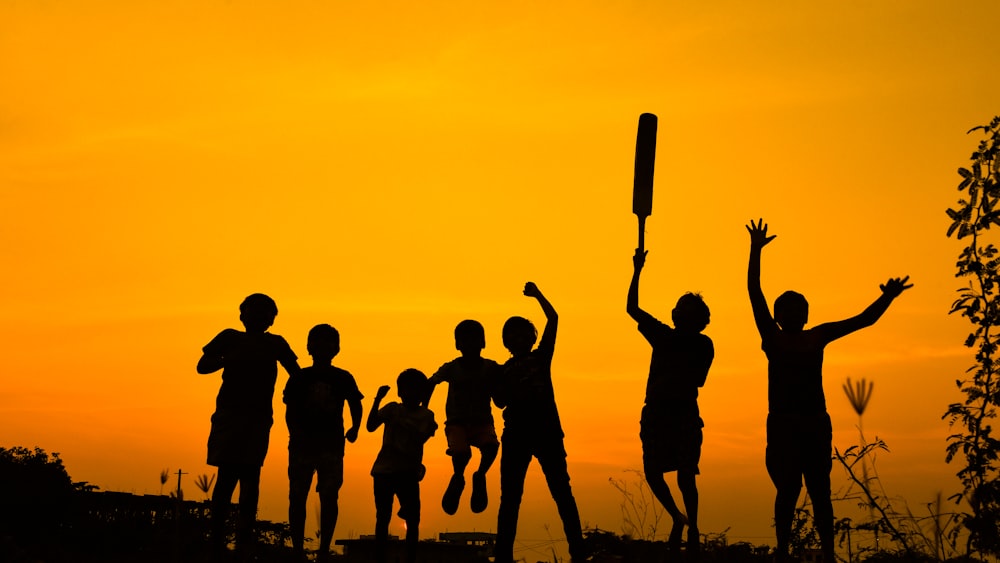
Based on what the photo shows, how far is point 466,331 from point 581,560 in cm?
231

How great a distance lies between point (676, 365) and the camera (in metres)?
9.81

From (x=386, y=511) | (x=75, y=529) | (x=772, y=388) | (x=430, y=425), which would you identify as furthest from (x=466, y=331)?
(x=75, y=529)

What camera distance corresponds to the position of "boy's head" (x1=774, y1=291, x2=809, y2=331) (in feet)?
29.7

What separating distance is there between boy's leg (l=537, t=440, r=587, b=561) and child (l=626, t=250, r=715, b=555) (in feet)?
3.02

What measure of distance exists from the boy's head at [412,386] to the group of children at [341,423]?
0.75ft

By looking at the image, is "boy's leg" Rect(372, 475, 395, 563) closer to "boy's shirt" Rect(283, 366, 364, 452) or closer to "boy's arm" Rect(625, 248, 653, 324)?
"boy's shirt" Rect(283, 366, 364, 452)

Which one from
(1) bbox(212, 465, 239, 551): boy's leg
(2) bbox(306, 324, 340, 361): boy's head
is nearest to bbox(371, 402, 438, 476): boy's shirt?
(2) bbox(306, 324, 340, 361): boy's head

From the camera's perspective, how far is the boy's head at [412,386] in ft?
35.5

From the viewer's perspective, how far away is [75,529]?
18.7 meters

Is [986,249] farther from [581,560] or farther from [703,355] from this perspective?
[581,560]

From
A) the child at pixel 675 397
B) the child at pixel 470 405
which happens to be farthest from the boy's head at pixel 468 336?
the child at pixel 675 397

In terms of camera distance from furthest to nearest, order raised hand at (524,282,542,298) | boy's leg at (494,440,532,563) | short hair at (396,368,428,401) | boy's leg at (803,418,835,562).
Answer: short hair at (396,368,428,401)
raised hand at (524,282,542,298)
boy's leg at (494,440,532,563)
boy's leg at (803,418,835,562)

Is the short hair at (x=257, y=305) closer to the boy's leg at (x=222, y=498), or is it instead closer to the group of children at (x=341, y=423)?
the group of children at (x=341, y=423)

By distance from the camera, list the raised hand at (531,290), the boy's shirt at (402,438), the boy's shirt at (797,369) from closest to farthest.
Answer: the boy's shirt at (797,369), the raised hand at (531,290), the boy's shirt at (402,438)
